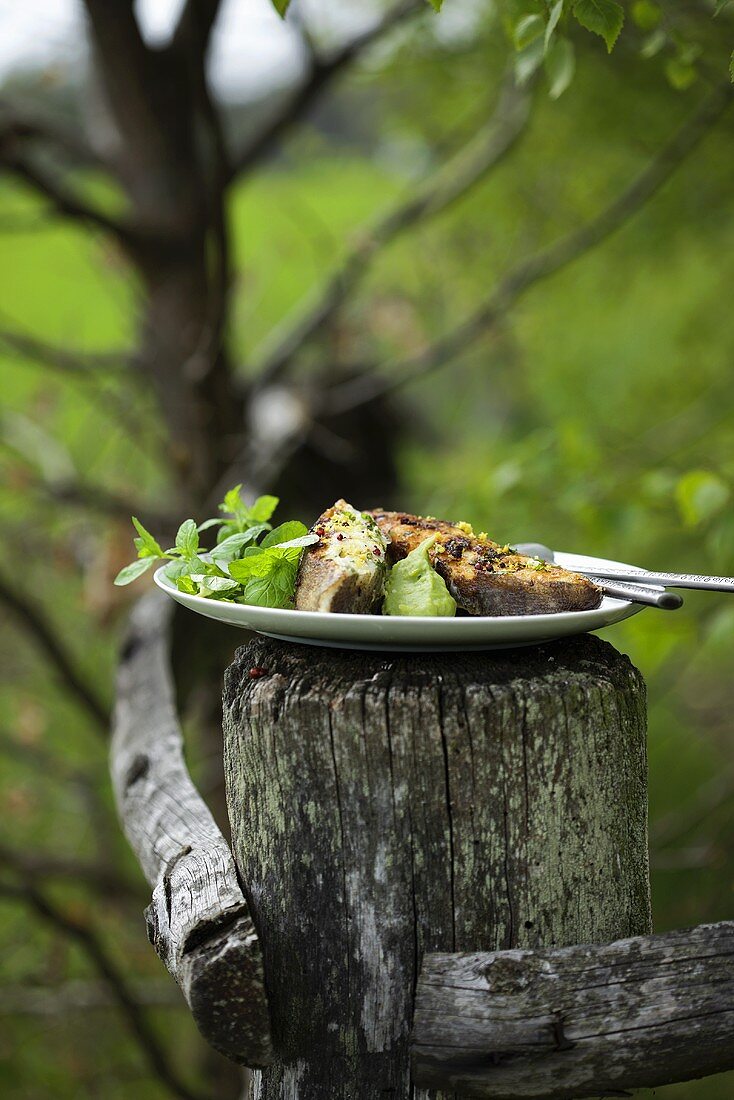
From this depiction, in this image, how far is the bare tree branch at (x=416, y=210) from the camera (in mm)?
3678

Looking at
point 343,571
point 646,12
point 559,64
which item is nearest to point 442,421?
point 646,12

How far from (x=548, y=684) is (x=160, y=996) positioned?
3.37m

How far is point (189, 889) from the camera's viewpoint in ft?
4.17

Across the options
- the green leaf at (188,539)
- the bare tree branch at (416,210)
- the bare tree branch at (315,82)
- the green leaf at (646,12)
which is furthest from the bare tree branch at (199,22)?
the green leaf at (188,539)

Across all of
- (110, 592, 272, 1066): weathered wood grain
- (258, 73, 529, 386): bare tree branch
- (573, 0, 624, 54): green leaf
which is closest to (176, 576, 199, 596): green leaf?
(110, 592, 272, 1066): weathered wood grain

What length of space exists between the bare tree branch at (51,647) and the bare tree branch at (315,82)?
167 cm

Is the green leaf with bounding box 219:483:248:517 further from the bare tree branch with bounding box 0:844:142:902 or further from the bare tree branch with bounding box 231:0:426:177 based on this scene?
the bare tree branch with bounding box 0:844:142:902

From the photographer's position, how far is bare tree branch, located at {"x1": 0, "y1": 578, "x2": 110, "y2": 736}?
348 centimetres

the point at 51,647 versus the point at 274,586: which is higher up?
the point at 51,647

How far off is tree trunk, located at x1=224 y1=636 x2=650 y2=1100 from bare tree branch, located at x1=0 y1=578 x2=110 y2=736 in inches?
96.8

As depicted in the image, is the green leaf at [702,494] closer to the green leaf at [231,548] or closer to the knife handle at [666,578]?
the knife handle at [666,578]

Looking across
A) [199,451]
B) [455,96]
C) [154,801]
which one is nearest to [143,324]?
[199,451]

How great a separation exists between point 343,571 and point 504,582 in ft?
0.78

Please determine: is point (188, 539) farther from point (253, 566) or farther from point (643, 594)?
point (643, 594)
